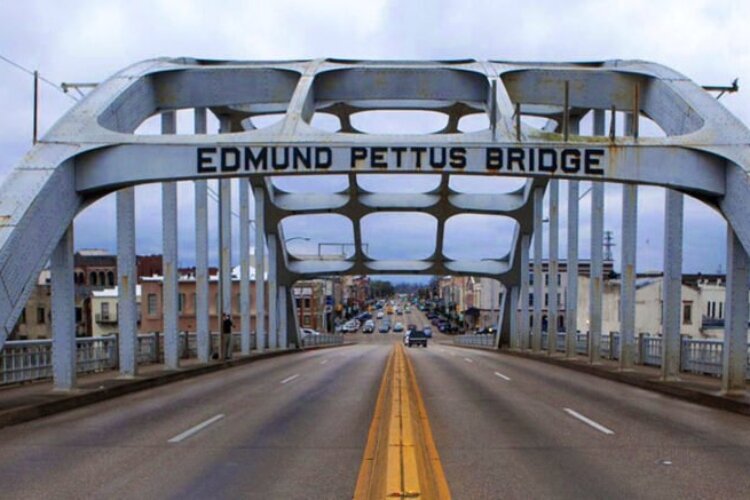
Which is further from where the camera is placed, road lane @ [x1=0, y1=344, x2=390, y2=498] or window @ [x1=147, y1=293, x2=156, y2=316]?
window @ [x1=147, y1=293, x2=156, y2=316]

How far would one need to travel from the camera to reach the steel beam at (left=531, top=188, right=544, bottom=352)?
41.1 meters

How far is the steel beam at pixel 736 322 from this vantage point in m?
16.4

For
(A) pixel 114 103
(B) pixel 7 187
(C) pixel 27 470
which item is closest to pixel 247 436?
(C) pixel 27 470

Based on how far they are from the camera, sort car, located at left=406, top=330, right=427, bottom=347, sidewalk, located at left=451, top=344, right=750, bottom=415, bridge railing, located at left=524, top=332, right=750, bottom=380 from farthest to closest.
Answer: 1. car, located at left=406, top=330, right=427, bottom=347
2. bridge railing, located at left=524, top=332, right=750, bottom=380
3. sidewalk, located at left=451, top=344, right=750, bottom=415

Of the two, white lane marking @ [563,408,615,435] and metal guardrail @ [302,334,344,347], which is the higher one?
white lane marking @ [563,408,615,435]

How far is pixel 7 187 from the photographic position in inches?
588

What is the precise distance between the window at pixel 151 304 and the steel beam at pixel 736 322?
56033 mm

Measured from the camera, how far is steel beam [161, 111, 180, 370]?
23.8 m

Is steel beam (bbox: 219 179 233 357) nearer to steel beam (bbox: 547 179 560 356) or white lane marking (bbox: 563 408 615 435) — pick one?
steel beam (bbox: 547 179 560 356)

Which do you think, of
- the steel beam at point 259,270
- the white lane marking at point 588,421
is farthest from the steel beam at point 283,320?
the white lane marking at point 588,421

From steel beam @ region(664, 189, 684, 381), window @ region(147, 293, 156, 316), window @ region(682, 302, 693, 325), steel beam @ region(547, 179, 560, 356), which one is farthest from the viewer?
window @ region(147, 293, 156, 316)

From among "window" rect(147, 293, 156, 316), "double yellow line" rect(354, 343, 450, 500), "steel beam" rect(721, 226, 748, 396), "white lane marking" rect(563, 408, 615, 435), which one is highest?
"steel beam" rect(721, 226, 748, 396)

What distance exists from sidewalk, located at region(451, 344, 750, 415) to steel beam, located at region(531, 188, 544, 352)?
11574 mm

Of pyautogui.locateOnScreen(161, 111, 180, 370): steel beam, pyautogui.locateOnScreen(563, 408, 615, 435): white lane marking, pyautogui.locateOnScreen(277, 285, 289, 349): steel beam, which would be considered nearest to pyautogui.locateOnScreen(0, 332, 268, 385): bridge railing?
pyautogui.locateOnScreen(161, 111, 180, 370): steel beam
